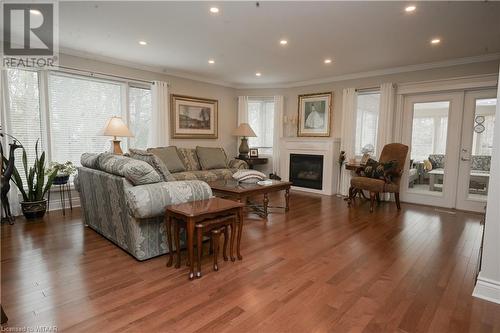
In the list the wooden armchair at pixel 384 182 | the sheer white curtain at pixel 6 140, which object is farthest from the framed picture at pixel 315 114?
the sheer white curtain at pixel 6 140

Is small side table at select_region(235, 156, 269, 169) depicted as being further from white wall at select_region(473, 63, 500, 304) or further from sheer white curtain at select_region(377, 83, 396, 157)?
white wall at select_region(473, 63, 500, 304)

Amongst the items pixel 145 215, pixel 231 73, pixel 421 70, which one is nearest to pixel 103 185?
pixel 145 215

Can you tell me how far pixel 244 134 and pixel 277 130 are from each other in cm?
89

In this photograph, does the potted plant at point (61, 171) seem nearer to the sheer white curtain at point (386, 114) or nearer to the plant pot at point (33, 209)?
the plant pot at point (33, 209)

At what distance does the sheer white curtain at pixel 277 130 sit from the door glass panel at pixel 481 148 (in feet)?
11.6

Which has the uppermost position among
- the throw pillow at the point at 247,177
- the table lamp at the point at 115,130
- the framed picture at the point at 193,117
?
the framed picture at the point at 193,117

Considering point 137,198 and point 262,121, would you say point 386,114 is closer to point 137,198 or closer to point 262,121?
point 262,121

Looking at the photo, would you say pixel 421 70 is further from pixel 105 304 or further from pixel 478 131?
pixel 105 304

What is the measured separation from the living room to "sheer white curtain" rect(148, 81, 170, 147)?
0.15 feet

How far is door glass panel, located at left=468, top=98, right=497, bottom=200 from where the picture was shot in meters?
4.41

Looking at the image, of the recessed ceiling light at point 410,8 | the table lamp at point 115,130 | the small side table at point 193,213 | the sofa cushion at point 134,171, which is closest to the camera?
the small side table at point 193,213

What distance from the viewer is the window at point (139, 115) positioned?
5234 mm

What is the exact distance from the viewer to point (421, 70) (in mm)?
4859

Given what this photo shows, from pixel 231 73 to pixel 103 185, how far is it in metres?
3.74
